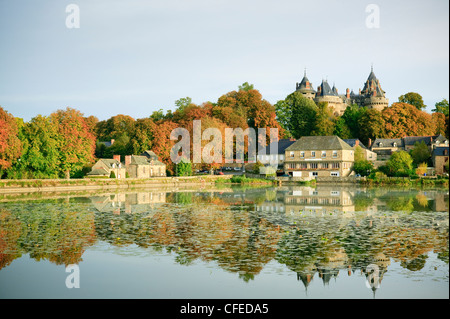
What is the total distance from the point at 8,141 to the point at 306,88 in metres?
88.5

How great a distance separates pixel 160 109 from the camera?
302 ft

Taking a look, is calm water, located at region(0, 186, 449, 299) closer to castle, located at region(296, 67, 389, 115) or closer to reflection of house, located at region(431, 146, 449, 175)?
reflection of house, located at region(431, 146, 449, 175)

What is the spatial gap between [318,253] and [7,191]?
39.3m

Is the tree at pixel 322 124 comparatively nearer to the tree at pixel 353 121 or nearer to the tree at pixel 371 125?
the tree at pixel 353 121

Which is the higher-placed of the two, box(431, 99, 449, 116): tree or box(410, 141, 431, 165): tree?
box(431, 99, 449, 116): tree

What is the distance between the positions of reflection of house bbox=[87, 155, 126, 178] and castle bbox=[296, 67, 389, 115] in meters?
62.4

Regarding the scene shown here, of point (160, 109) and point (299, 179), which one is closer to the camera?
point (299, 179)

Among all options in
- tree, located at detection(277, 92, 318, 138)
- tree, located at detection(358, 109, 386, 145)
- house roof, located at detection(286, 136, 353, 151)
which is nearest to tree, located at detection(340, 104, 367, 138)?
tree, located at detection(358, 109, 386, 145)

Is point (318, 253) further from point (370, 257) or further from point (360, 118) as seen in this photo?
point (360, 118)

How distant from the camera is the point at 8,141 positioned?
153ft

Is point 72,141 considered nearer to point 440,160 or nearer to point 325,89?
point 440,160

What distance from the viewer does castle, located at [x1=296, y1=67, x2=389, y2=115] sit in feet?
381

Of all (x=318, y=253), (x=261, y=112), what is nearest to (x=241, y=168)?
(x=261, y=112)

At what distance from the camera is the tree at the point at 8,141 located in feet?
147
